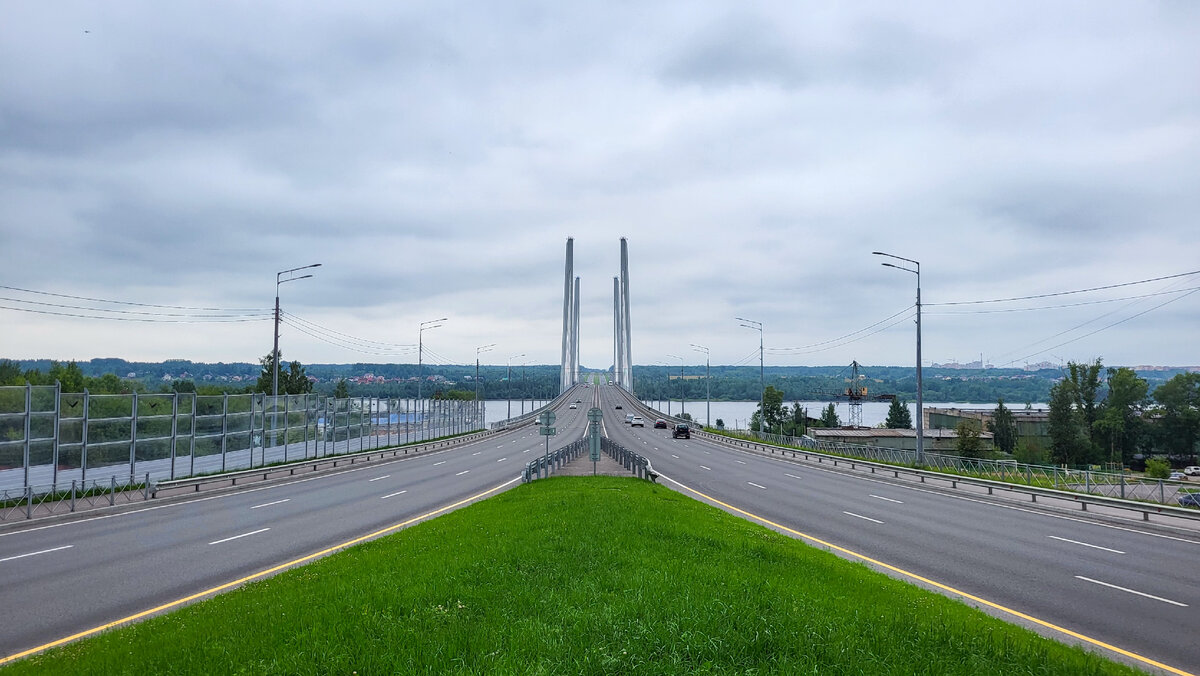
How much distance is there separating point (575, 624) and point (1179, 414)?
382 feet

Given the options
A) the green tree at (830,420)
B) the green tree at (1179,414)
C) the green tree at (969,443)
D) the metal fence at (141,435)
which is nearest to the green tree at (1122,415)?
the green tree at (1179,414)

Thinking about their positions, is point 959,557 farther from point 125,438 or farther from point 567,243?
point 567,243

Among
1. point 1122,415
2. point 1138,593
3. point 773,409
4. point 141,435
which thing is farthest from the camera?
point 773,409

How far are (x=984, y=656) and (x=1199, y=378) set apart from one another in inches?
4608

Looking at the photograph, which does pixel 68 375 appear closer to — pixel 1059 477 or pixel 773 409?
pixel 1059 477

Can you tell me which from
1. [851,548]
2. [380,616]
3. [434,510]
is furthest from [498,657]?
[434,510]

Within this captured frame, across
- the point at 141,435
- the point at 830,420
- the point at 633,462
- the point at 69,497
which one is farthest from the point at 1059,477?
the point at 830,420

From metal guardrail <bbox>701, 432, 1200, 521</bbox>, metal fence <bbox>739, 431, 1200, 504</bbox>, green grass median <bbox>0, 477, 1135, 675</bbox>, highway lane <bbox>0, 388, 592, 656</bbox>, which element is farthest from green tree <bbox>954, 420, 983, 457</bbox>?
green grass median <bbox>0, 477, 1135, 675</bbox>

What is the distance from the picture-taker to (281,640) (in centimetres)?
808

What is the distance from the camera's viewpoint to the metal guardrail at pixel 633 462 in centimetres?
3400

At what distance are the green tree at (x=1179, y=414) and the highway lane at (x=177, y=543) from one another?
99428mm

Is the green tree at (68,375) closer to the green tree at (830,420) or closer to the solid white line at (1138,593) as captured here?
the solid white line at (1138,593)

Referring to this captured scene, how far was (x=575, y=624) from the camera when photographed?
8.38 meters

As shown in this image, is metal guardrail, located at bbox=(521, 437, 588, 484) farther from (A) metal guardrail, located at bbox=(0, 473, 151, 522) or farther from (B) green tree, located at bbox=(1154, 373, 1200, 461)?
(B) green tree, located at bbox=(1154, 373, 1200, 461)
